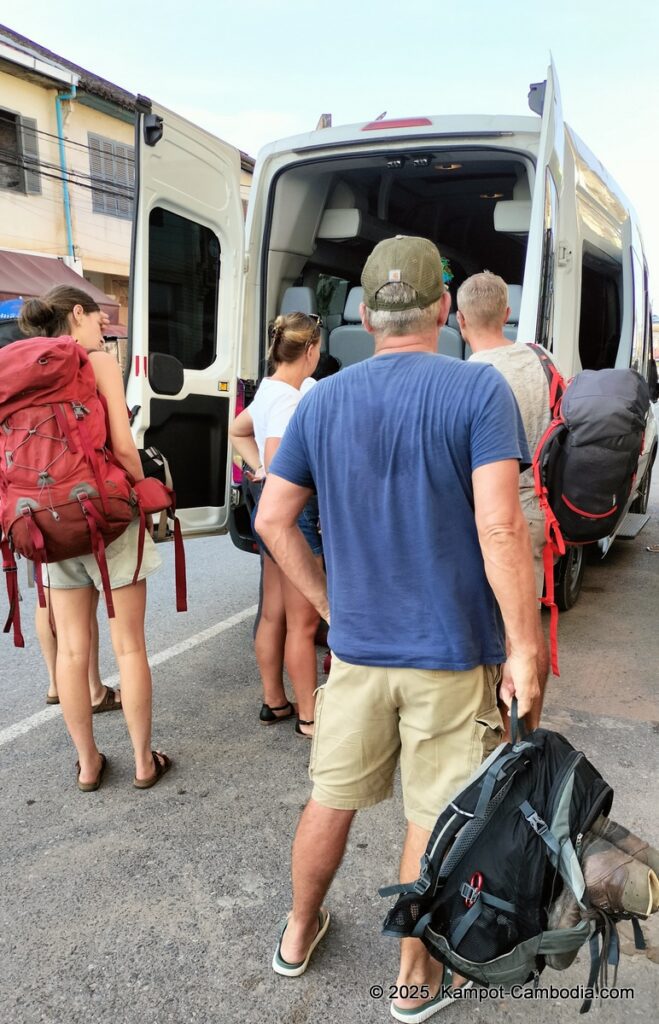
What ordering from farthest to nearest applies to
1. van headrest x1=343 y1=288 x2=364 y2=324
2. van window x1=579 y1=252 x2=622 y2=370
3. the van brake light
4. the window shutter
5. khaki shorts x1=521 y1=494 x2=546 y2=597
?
the window shutter → van headrest x1=343 y1=288 x2=364 y2=324 → van window x1=579 y1=252 x2=622 y2=370 → the van brake light → khaki shorts x1=521 y1=494 x2=546 y2=597

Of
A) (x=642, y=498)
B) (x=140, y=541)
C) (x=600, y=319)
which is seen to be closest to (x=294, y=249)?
(x=600, y=319)

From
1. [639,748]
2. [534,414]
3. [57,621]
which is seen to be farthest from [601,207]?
[57,621]

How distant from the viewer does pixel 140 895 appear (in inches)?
89.0

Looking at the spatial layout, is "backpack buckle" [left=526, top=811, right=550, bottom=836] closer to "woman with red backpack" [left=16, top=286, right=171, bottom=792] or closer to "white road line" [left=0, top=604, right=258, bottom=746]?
"woman with red backpack" [left=16, top=286, right=171, bottom=792]

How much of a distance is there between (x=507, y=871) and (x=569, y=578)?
348cm

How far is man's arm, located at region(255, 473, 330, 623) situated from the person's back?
12 cm

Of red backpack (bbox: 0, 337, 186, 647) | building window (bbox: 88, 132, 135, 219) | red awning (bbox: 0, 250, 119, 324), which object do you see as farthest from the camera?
building window (bbox: 88, 132, 135, 219)

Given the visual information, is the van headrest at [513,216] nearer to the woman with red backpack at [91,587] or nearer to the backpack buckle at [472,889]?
the woman with red backpack at [91,587]

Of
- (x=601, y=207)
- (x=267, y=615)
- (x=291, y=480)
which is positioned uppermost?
(x=601, y=207)

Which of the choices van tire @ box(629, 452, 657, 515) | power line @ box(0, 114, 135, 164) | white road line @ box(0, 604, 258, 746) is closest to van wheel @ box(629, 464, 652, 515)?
van tire @ box(629, 452, 657, 515)

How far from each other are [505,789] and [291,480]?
0.86m

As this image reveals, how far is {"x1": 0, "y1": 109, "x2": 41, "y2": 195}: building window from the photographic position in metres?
14.9

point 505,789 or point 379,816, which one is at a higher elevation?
point 505,789

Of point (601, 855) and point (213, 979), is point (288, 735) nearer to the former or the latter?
point (213, 979)
